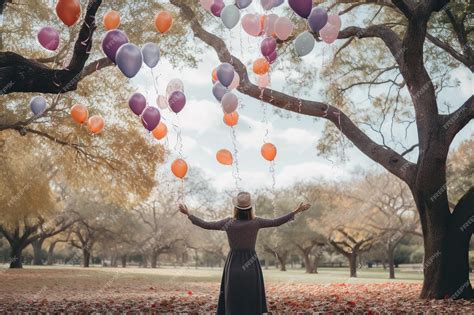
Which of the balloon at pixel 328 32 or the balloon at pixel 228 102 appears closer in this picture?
the balloon at pixel 228 102

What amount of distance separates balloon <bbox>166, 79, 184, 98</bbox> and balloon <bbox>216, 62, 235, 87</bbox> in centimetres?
107

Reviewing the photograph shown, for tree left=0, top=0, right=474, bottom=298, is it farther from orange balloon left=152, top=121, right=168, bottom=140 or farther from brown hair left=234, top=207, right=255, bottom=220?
brown hair left=234, top=207, right=255, bottom=220

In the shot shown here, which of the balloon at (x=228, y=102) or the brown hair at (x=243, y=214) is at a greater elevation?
the balloon at (x=228, y=102)

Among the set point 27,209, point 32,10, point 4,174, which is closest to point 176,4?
point 32,10

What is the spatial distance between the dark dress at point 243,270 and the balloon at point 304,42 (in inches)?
165

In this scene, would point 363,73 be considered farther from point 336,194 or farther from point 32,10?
point 336,194

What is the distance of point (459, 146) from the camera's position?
1119 inches

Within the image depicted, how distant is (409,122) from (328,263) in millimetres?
56061

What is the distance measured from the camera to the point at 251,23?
369 inches

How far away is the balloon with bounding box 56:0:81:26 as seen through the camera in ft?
22.5

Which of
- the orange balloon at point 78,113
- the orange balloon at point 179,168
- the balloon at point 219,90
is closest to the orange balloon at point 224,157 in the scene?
the orange balloon at point 179,168

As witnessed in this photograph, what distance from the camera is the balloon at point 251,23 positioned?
936 centimetres

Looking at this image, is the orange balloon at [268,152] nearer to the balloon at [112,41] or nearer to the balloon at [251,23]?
the balloon at [251,23]

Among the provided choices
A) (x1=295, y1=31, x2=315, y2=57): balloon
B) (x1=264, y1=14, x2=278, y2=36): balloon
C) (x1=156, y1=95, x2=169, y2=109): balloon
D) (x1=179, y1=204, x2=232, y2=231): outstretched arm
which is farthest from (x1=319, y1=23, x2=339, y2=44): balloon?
(x1=179, y1=204, x2=232, y2=231): outstretched arm
